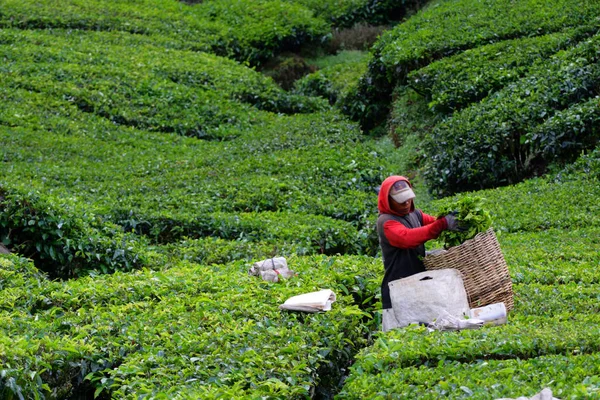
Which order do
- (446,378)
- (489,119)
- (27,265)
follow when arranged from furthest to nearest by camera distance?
(489,119) < (27,265) < (446,378)

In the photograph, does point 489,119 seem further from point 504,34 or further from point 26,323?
point 26,323

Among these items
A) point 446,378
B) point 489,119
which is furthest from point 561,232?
point 446,378

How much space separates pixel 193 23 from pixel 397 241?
903 inches

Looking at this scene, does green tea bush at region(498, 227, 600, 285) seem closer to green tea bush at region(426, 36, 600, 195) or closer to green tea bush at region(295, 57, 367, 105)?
green tea bush at region(426, 36, 600, 195)

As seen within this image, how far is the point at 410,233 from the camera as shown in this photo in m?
7.75

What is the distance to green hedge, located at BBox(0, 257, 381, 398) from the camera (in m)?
6.77

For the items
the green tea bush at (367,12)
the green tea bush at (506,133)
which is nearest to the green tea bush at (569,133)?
the green tea bush at (506,133)

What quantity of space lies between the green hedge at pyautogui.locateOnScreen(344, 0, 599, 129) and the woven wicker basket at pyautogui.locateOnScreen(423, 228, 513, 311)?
42.8ft

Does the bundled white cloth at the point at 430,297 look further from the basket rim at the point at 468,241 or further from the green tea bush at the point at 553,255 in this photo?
the green tea bush at the point at 553,255

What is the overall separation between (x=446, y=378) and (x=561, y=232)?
619 centimetres

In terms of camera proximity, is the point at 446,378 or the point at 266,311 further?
the point at 266,311

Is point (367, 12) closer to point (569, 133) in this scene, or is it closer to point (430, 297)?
point (569, 133)

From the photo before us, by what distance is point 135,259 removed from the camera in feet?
40.9

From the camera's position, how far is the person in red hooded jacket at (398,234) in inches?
306
